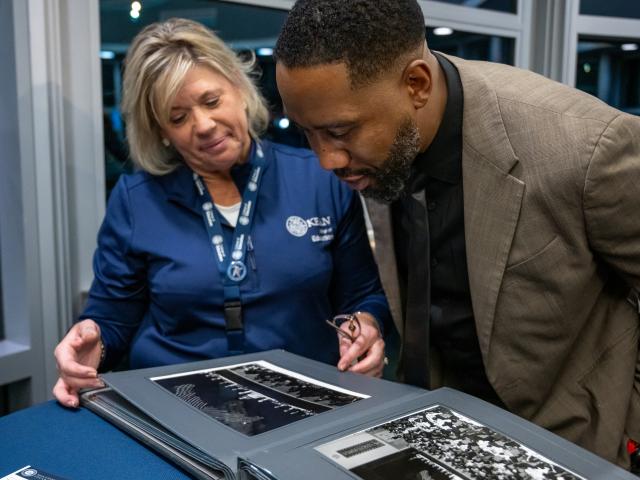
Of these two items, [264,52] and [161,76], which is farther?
[264,52]

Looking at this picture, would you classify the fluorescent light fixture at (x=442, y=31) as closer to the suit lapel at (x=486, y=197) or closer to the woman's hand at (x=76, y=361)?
the suit lapel at (x=486, y=197)

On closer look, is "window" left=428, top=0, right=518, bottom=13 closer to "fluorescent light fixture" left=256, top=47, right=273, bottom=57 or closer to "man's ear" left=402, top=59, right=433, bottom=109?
"fluorescent light fixture" left=256, top=47, right=273, bottom=57

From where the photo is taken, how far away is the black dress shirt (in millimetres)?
1002

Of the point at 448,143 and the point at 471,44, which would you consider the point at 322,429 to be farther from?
the point at 471,44

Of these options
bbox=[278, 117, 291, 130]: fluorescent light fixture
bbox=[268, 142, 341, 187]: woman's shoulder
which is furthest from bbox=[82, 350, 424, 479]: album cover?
A: bbox=[278, 117, 291, 130]: fluorescent light fixture

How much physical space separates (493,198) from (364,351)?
35cm

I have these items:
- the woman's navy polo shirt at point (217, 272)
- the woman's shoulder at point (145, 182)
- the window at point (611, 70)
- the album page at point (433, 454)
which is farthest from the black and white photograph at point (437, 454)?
the window at point (611, 70)

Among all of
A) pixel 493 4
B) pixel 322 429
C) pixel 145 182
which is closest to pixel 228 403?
pixel 322 429

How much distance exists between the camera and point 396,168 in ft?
3.12

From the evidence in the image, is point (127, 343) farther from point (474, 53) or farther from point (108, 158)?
point (474, 53)

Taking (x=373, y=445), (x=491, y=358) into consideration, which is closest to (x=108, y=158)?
(x=491, y=358)

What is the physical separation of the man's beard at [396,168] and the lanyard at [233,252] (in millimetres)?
350

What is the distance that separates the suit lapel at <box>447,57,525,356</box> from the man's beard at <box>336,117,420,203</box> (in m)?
0.09

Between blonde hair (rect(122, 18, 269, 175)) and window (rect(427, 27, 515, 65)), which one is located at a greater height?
window (rect(427, 27, 515, 65))
